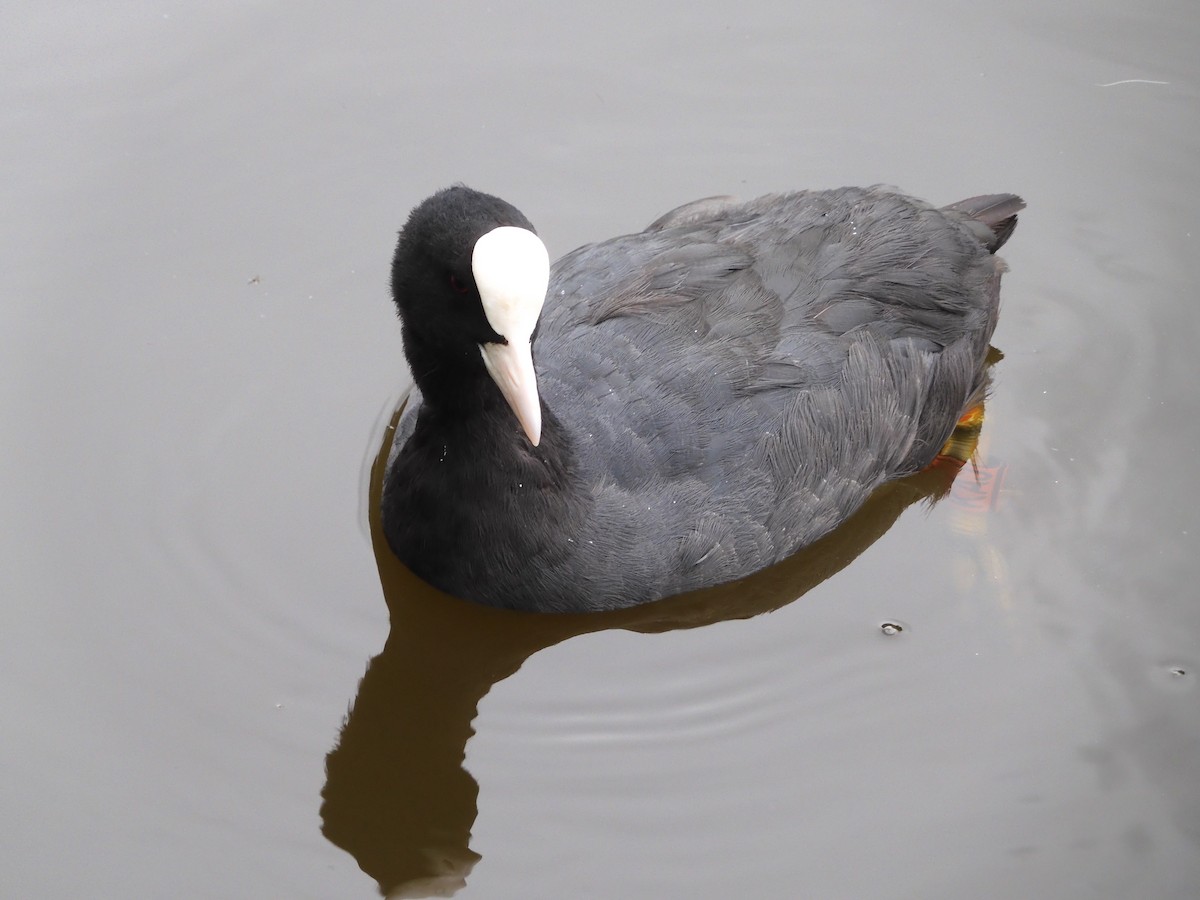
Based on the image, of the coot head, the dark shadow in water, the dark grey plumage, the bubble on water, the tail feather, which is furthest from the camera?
the tail feather

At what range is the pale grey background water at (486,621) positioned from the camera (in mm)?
4566

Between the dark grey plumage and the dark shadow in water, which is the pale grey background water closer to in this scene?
the dark shadow in water

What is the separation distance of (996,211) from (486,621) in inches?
101

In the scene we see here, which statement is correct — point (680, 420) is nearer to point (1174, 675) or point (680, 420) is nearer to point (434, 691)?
point (434, 691)

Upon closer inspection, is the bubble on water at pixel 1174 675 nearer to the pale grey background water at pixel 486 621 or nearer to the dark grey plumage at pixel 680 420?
the pale grey background water at pixel 486 621

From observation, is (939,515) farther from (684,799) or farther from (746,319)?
(684,799)

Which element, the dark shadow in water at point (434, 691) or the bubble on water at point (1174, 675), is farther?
the bubble on water at point (1174, 675)

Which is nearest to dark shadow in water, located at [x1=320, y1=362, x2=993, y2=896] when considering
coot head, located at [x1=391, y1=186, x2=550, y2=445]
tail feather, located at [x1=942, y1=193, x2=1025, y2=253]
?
coot head, located at [x1=391, y1=186, x2=550, y2=445]

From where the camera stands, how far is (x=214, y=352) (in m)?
5.88

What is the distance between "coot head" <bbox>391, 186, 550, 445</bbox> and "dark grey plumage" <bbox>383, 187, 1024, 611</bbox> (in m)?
0.10

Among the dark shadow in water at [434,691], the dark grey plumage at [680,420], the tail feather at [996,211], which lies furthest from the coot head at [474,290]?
the tail feather at [996,211]

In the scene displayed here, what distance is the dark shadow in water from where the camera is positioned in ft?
14.9

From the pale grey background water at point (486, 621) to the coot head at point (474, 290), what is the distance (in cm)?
104

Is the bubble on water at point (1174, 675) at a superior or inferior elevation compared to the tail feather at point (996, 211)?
inferior
